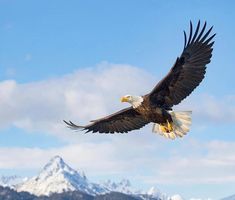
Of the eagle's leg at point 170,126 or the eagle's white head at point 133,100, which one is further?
the eagle's white head at point 133,100

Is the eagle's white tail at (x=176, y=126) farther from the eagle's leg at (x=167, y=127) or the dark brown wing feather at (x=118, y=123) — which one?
the dark brown wing feather at (x=118, y=123)

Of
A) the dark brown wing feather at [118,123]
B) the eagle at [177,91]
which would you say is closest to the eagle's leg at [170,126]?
the eagle at [177,91]

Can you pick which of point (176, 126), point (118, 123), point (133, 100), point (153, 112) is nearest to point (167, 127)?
point (176, 126)

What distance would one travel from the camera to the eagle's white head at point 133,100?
17273 mm

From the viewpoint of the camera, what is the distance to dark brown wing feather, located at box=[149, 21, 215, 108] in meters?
17.2

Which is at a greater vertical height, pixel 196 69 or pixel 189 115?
pixel 196 69

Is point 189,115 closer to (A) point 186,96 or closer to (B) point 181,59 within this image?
(A) point 186,96

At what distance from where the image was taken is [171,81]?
18062 mm

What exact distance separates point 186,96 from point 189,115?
72cm

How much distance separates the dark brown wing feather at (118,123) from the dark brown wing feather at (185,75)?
2.24m

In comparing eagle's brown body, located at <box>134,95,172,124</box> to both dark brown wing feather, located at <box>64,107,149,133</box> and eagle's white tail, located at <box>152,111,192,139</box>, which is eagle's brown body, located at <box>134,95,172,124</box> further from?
dark brown wing feather, located at <box>64,107,149,133</box>

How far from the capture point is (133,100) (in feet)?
57.2

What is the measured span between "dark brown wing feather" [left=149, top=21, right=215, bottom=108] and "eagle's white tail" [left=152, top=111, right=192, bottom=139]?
571 mm

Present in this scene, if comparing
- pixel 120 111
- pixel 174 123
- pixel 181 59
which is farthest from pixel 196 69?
pixel 120 111
